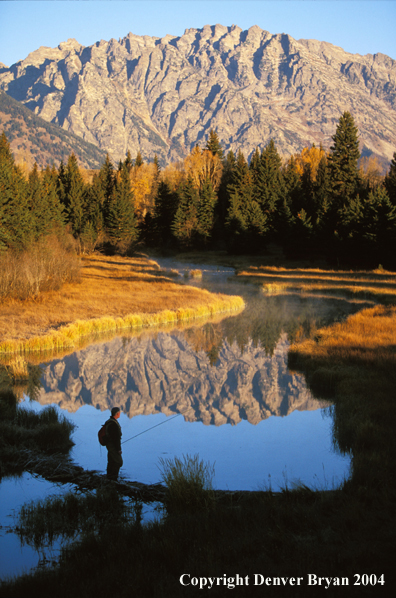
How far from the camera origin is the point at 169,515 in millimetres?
8453

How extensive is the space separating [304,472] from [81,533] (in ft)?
16.2

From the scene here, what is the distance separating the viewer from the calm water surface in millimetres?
10609

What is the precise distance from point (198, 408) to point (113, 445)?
6569mm

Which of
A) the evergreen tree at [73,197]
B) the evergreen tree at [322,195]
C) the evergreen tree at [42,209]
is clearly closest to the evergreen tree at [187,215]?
the evergreen tree at [73,197]

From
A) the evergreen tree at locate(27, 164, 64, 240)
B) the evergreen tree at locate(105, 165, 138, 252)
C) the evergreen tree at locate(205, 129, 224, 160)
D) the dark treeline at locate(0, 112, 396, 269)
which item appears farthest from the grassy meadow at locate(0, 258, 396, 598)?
the evergreen tree at locate(205, 129, 224, 160)

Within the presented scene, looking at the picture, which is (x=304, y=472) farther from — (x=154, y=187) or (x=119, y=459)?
(x=154, y=187)

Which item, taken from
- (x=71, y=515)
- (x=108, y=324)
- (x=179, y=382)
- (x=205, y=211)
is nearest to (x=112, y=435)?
(x=71, y=515)

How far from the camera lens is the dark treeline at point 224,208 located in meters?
53.0

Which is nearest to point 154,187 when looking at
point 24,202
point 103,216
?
point 103,216

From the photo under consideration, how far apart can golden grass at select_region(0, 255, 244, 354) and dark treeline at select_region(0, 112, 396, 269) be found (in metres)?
12.4

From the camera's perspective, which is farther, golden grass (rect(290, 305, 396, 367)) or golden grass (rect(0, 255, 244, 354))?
golden grass (rect(0, 255, 244, 354))

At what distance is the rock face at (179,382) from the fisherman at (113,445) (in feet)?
17.2

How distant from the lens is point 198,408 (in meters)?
16.3

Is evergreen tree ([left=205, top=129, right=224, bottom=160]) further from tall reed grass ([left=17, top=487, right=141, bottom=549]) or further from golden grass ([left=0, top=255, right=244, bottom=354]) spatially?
tall reed grass ([left=17, top=487, right=141, bottom=549])
